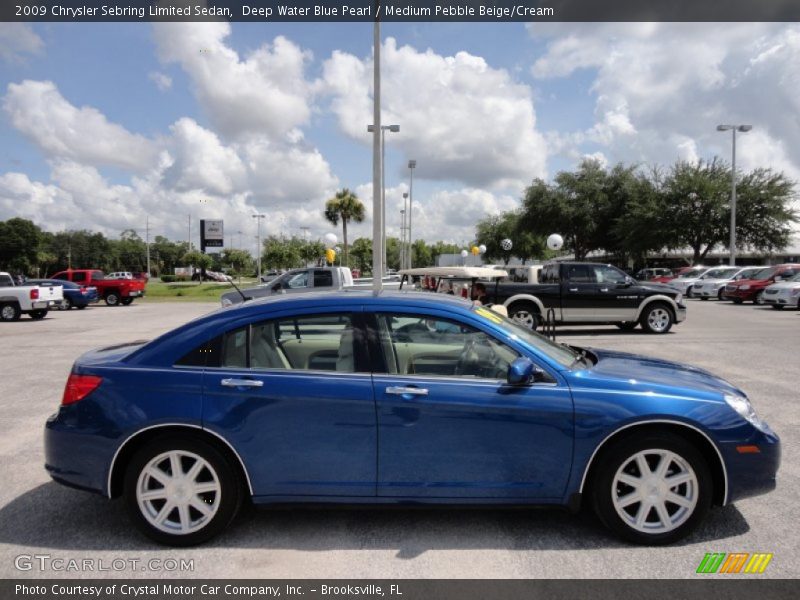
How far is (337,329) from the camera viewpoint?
3820mm

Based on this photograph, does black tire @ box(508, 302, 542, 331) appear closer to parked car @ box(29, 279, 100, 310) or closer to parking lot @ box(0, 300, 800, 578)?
parking lot @ box(0, 300, 800, 578)

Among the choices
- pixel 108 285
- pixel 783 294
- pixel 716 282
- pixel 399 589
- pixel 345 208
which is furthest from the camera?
pixel 345 208

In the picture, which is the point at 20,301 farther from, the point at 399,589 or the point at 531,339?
the point at 399,589

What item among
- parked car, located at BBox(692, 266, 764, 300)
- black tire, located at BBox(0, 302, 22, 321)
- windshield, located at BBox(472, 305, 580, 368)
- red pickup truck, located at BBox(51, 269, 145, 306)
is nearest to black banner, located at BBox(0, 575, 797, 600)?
windshield, located at BBox(472, 305, 580, 368)

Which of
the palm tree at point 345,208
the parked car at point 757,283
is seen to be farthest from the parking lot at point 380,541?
the palm tree at point 345,208

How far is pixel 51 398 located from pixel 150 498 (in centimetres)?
502

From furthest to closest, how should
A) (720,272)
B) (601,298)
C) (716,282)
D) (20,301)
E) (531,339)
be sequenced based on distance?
(720,272), (716,282), (20,301), (601,298), (531,339)

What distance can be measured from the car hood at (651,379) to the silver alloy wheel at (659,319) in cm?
1134

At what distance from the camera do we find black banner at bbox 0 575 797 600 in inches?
119

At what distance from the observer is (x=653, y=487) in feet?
11.7

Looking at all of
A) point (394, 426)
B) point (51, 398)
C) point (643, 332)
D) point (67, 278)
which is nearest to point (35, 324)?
point (67, 278)

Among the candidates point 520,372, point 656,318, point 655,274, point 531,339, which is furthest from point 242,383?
point 655,274

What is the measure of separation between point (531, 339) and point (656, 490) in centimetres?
118

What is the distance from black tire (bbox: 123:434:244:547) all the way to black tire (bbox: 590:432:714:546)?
221 centimetres
